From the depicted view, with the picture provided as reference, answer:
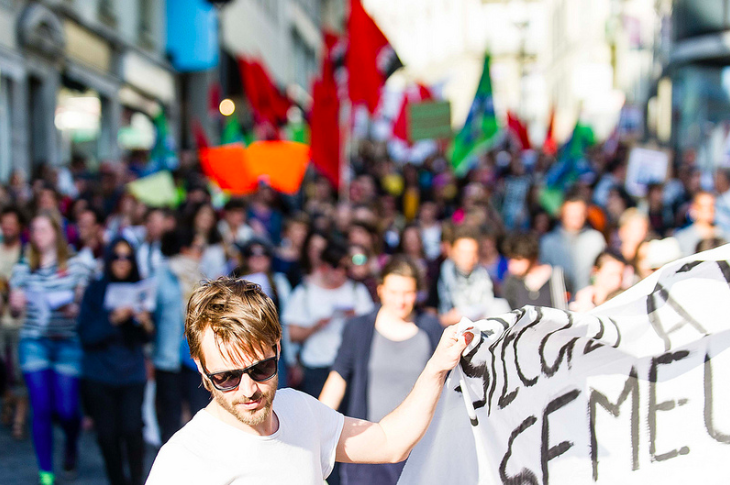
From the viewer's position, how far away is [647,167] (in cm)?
1272

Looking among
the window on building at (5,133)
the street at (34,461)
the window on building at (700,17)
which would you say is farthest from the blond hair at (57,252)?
the window on building at (700,17)

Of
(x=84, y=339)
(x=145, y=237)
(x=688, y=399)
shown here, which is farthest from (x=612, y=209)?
(x=688, y=399)

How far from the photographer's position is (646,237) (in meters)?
6.67

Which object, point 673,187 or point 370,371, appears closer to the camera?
point 370,371

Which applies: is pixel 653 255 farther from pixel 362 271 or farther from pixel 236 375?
pixel 236 375

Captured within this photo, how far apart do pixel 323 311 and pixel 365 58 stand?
589 centimetres

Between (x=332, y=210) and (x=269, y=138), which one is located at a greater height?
(x=269, y=138)

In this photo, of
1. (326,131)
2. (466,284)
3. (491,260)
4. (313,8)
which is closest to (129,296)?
(466,284)

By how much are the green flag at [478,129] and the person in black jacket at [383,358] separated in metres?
9.39

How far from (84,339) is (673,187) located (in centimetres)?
1093

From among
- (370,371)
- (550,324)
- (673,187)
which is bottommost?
(370,371)

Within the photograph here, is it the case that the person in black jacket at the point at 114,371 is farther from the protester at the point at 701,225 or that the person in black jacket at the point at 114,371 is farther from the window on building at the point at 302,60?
the window on building at the point at 302,60

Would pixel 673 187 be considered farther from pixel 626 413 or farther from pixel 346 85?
pixel 626 413

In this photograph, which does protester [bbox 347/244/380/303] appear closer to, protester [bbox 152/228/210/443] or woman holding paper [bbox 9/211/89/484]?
protester [bbox 152/228/210/443]
